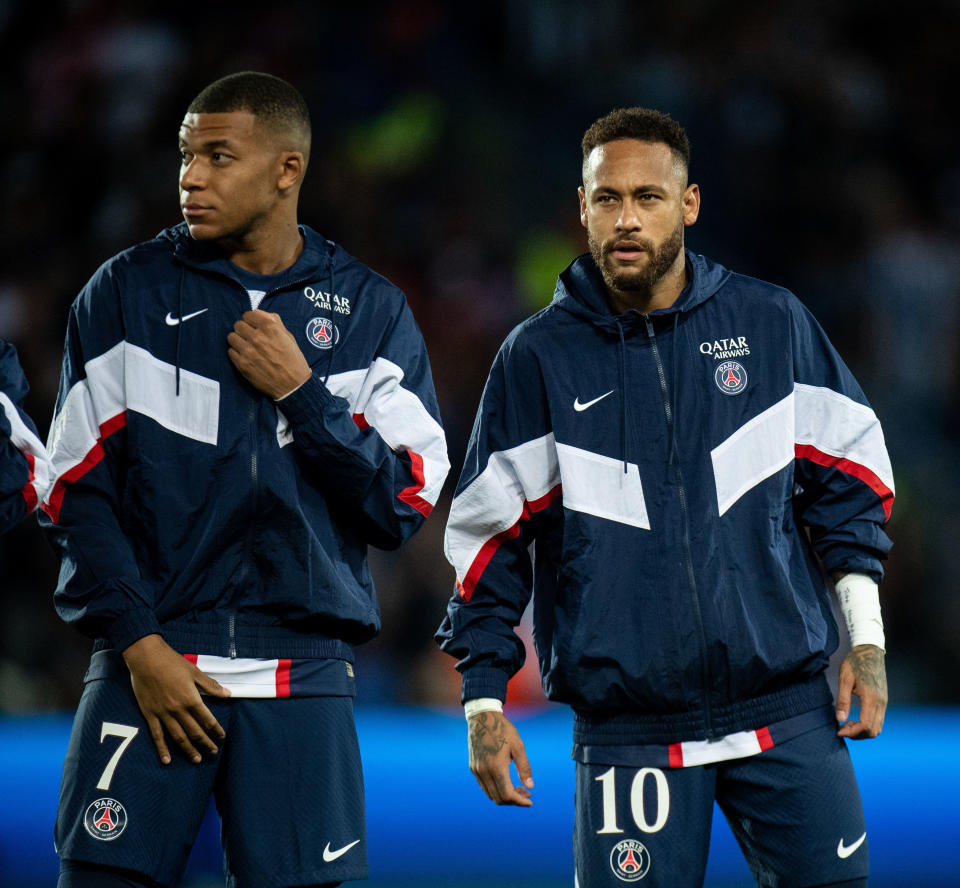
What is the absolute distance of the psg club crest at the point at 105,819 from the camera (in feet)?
9.51

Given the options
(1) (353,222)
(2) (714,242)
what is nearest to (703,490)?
(1) (353,222)

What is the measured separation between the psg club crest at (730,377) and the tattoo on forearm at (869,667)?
0.58 metres

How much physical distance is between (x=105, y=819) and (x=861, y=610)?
1567mm

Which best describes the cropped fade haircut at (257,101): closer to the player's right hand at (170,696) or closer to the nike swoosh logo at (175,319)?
the nike swoosh logo at (175,319)

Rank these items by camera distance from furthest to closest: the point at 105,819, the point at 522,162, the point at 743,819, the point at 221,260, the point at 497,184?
the point at 522,162 < the point at 497,184 < the point at 221,260 < the point at 743,819 < the point at 105,819

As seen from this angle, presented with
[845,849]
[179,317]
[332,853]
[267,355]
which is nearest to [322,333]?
[267,355]

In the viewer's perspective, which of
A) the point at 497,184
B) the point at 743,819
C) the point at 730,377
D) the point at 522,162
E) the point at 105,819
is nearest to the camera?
the point at 105,819

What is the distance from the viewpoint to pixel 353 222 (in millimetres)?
7801

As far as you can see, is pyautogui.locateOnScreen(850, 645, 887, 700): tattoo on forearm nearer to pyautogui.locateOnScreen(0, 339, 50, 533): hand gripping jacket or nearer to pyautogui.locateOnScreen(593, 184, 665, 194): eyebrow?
pyautogui.locateOnScreen(593, 184, 665, 194): eyebrow

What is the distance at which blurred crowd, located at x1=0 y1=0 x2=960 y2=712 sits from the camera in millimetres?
7090

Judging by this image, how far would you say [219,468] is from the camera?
121 inches

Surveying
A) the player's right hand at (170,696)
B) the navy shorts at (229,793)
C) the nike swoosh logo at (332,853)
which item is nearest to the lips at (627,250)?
the navy shorts at (229,793)

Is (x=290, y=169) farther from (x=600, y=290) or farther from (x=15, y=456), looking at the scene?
(x=15, y=456)

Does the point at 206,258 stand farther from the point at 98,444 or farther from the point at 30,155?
the point at 30,155
